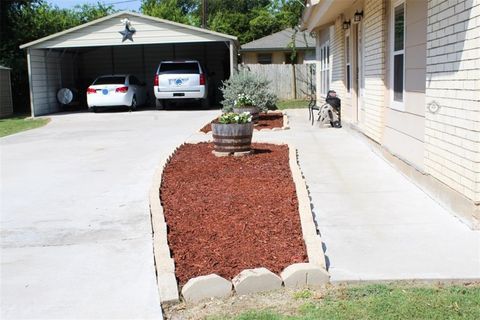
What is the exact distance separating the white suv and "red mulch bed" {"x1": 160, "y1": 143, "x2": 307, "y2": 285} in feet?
41.2

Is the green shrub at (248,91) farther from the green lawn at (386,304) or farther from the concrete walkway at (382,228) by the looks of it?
the green lawn at (386,304)

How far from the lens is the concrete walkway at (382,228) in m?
4.55

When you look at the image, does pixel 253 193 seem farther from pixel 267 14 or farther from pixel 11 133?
pixel 267 14

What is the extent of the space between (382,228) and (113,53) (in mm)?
26322

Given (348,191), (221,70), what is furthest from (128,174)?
(221,70)

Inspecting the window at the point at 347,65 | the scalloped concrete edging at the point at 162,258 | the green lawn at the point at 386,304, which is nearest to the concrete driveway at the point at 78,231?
the scalloped concrete edging at the point at 162,258

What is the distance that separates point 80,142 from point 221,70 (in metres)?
16.8

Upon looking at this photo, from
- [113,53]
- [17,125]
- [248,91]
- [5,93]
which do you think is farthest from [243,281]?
[113,53]

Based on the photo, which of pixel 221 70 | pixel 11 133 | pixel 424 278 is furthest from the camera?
pixel 221 70

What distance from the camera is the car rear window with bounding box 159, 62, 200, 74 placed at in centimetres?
2198

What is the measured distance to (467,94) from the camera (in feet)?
18.3

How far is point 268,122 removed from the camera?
1608cm

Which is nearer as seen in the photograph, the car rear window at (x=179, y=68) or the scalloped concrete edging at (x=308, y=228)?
the scalloped concrete edging at (x=308, y=228)

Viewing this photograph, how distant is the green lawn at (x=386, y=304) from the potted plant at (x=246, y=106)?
11.7 metres
